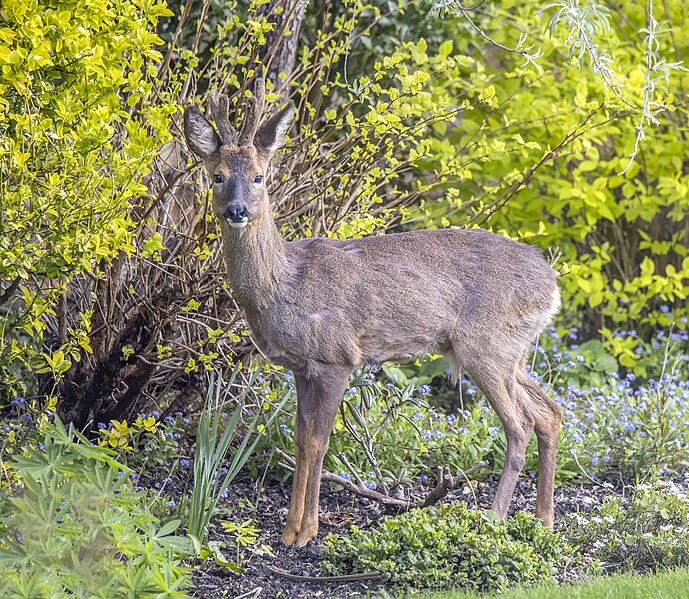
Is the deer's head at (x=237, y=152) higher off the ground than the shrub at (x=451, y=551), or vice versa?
the deer's head at (x=237, y=152)

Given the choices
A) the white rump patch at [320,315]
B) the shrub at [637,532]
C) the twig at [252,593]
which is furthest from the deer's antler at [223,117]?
the shrub at [637,532]

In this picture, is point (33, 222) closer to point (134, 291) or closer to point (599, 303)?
point (134, 291)

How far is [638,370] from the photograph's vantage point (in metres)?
8.66

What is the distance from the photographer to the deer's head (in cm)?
472

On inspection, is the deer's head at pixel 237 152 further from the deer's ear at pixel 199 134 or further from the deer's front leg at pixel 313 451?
the deer's front leg at pixel 313 451

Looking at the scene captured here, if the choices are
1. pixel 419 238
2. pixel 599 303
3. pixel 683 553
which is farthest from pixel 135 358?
pixel 599 303

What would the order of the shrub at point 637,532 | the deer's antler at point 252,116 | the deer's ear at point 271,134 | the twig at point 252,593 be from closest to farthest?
1. the twig at point 252,593
2. the deer's antler at point 252,116
3. the deer's ear at point 271,134
4. the shrub at point 637,532

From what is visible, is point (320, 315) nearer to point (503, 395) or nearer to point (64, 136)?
point (503, 395)

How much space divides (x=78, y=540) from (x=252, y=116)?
2017mm

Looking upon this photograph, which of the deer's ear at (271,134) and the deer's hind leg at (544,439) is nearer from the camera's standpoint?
the deer's ear at (271,134)

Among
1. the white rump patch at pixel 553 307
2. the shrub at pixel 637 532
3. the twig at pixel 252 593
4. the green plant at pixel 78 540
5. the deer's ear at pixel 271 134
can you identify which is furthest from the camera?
the white rump patch at pixel 553 307

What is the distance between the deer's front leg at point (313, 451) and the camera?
5078mm

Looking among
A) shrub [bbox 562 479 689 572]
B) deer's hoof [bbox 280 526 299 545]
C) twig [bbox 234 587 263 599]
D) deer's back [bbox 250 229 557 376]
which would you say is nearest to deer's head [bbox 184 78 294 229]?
deer's back [bbox 250 229 557 376]

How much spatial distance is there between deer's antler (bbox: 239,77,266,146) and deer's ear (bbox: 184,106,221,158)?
0.12 m
